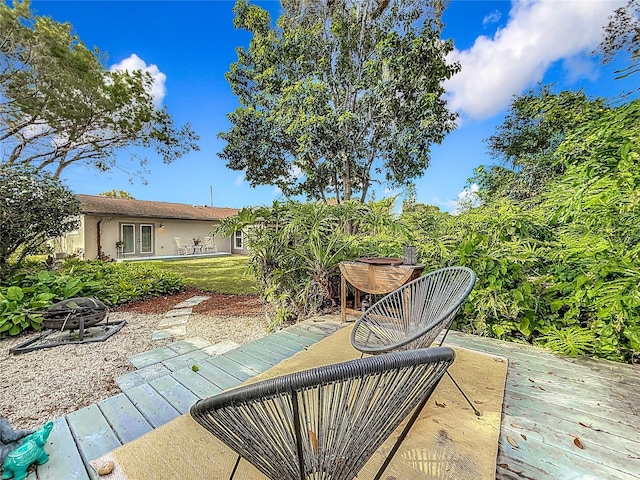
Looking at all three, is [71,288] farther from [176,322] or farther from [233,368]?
[233,368]

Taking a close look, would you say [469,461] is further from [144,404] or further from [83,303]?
[83,303]

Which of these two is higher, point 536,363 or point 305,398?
point 305,398

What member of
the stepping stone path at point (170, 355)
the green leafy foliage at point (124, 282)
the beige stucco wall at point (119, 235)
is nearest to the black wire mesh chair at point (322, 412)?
the stepping stone path at point (170, 355)

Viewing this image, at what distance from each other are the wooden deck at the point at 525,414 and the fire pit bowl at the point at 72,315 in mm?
1642

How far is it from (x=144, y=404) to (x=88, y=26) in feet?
37.4

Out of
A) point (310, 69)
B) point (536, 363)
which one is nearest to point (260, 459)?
point (536, 363)

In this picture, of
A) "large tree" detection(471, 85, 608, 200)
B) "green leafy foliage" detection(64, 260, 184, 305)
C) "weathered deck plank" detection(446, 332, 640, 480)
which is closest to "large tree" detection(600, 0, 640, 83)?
"large tree" detection(471, 85, 608, 200)

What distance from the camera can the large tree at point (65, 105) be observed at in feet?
24.8

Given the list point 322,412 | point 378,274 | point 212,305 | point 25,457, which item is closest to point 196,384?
point 25,457

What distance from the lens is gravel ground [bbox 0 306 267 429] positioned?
7.84 ft

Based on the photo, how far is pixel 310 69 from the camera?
9805 mm

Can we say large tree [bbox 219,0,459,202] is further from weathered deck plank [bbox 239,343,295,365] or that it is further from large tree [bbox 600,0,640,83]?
weathered deck plank [bbox 239,343,295,365]

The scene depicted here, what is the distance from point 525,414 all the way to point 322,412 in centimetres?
154

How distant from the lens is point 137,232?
46.1 feet
